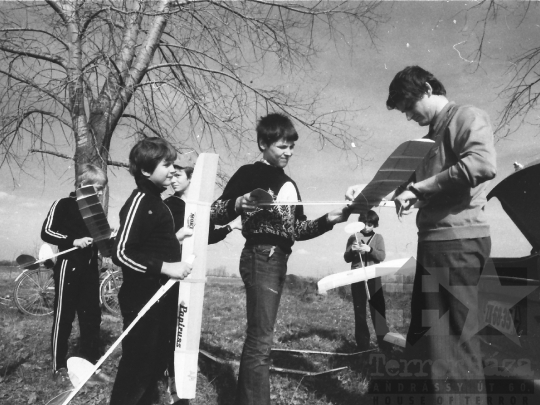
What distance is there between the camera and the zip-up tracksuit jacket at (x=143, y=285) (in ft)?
7.16

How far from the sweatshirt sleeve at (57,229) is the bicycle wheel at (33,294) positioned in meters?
4.17

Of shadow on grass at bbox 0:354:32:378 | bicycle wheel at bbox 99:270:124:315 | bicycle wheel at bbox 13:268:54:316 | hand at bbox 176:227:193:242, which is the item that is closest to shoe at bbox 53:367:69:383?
shadow on grass at bbox 0:354:32:378

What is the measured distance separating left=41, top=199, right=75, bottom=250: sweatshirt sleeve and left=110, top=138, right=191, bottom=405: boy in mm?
1489

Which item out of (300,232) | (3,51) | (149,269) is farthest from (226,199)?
(3,51)

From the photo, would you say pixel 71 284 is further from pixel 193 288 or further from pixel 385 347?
pixel 385 347

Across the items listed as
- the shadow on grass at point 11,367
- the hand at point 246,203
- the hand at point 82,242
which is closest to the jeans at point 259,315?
the hand at point 246,203

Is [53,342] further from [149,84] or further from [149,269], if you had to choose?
[149,84]

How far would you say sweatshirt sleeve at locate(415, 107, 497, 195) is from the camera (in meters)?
1.89

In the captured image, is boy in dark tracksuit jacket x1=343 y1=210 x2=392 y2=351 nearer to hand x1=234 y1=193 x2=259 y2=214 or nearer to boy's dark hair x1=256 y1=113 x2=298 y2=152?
boy's dark hair x1=256 y1=113 x2=298 y2=152

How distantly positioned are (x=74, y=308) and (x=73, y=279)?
225 millimetres

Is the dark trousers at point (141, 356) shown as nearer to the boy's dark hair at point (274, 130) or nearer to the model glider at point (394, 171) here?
the boy's dark hair at point (274, 130)

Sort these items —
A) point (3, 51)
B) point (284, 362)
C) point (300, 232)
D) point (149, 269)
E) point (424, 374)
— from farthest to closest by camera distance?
point (3, 51) → point (284, 362) → point (424, 374) → point (300, 232) → point (149, 269)

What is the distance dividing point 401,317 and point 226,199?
14.6ft

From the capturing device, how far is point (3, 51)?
16.0 ft
